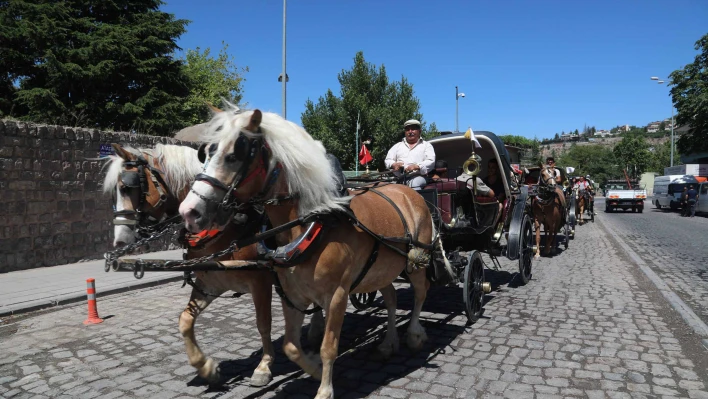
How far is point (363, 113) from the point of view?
104ft

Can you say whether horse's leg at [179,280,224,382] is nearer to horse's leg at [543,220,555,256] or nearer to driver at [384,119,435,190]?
driver at [384,119,435,190]

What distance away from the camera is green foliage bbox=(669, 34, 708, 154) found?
108 feet

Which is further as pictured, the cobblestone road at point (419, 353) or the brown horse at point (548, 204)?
the brown horse at point (548, 204)

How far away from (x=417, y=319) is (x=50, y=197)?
819 cm

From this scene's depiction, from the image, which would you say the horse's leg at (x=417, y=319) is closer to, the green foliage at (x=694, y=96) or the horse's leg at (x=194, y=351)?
the horse's leg at (x=194, y=351)

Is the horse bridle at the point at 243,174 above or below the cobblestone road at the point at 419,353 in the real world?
above

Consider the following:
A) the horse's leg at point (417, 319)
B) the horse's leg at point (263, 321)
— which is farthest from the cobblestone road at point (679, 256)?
the horse's leg at point (263, 321)

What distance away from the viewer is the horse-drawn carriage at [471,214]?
563 cm

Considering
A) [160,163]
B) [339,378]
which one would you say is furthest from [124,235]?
[339,378]

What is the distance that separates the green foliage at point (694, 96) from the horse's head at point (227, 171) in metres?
38.8

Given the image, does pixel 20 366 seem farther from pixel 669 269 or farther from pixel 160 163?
pixel 669 269

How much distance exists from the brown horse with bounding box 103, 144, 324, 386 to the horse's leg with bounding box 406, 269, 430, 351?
1434 millimetres

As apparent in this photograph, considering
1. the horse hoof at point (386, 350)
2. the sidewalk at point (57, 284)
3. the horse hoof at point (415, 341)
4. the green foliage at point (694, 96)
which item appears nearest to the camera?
the horse hoof at point (386, 350)

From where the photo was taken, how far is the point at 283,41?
16625 mm
